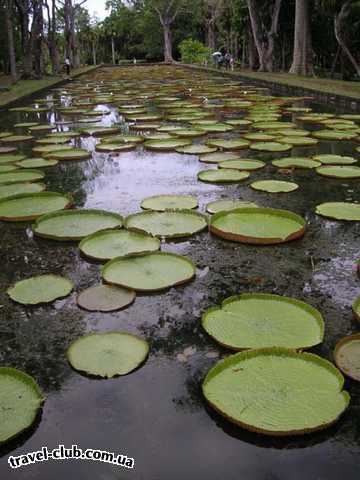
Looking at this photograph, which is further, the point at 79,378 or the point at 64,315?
the point at 64,315

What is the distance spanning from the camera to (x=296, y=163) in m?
4.64

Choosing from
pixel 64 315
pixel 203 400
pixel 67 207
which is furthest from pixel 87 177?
pixel 203 400

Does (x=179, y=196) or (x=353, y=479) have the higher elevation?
(x=179, y=196)

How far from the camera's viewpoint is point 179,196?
3615 mm

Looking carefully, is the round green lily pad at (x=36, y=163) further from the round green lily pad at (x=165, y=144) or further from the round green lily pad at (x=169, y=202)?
the round green lily pad at (x=169, y=202)

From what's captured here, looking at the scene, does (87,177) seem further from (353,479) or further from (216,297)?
(353,479)

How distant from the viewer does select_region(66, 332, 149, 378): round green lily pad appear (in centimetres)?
175

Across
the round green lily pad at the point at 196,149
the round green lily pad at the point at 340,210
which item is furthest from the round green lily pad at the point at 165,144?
the round green lily pad at the point at 340,210

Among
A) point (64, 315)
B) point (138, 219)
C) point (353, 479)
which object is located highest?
point (138, 219)

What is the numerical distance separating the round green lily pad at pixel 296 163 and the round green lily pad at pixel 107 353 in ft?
10.3

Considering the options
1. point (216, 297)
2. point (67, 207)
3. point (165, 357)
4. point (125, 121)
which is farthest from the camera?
point (125, 121)

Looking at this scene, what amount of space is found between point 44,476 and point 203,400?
55cm

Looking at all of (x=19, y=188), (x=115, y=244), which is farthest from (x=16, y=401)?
(x=19, y=188)

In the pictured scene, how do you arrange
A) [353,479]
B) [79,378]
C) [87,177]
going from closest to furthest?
[353,479], [79,378], [87,177]
